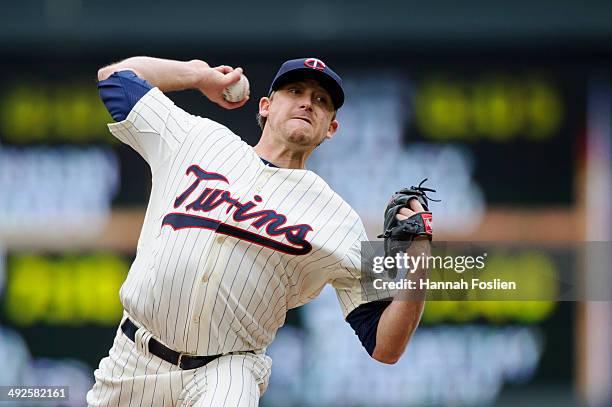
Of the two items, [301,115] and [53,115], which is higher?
[53,115]

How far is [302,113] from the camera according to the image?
3.72 metres

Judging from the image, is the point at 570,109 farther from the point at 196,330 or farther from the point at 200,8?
the point at 196,330

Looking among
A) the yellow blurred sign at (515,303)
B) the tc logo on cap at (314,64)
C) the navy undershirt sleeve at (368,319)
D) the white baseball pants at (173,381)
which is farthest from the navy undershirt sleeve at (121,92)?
the yellow blurred sign at (515,303)

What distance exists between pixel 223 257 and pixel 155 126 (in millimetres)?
485

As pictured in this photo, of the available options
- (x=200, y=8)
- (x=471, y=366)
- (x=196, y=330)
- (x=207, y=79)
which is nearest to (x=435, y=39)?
(x=200, y=8)

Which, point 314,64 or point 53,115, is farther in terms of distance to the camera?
point 53,115

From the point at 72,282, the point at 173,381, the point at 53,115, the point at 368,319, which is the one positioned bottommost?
the point at 173,381

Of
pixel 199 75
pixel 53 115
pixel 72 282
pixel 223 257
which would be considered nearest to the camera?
pixel 223 257

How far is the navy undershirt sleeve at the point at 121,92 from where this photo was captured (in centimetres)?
370

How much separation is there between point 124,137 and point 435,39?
3.90 m

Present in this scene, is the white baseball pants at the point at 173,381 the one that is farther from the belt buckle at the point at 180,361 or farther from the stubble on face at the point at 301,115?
the stubble on face at the point at 301,115

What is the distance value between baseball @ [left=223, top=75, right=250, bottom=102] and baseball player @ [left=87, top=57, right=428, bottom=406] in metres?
0.16

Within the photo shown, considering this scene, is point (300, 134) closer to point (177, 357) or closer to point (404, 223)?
point (404, 223)

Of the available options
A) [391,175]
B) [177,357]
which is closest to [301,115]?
→ [177,357]
